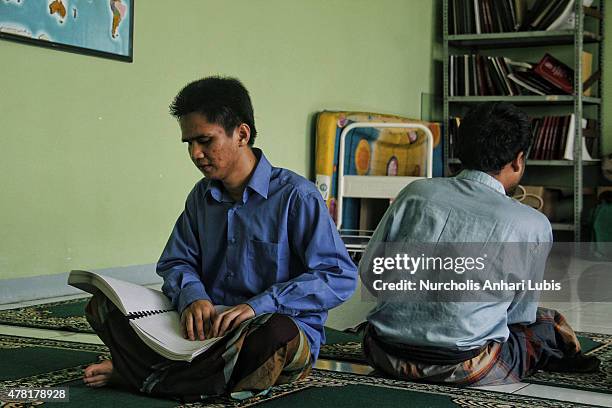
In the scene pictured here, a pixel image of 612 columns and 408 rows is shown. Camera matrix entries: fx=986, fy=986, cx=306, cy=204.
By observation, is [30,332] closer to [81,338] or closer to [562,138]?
[81,338]

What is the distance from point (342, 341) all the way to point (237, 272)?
84 centimetres

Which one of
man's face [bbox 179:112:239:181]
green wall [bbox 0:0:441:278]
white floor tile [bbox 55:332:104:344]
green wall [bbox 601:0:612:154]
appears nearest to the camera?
man's face [bbox 179:112:239:181]

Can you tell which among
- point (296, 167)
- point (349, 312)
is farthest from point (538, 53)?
point (349, 312)

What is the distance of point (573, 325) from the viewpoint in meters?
3.51

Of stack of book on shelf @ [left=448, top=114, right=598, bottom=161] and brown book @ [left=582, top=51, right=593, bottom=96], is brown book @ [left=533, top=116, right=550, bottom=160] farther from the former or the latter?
brown book @ [left=582, top=51, right=593, bottom=96]

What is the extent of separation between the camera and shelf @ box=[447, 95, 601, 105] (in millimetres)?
6332

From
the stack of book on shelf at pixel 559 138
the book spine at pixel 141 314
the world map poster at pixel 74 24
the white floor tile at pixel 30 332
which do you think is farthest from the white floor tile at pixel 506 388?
the stack of book on shelf at pixel 559 138

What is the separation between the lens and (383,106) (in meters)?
6.45

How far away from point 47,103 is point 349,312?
1493 millimetres

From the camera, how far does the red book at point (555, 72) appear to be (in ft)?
Answer: 21.0

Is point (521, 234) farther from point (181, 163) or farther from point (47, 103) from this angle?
point (181, 163)

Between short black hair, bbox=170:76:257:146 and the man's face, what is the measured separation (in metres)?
0.01

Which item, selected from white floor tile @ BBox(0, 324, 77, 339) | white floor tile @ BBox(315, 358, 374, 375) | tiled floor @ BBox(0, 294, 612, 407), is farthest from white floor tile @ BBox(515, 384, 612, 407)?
white floor tile @ BBox(0, 324, 77, 339)

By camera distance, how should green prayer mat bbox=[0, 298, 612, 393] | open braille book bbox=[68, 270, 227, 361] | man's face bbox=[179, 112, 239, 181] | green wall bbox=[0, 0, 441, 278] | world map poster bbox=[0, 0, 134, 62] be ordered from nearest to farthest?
open braille book bbox=[68, 270, 227, 361] → man's face bbox=[179, 112, 239, 181] → green prayer mat bbox=[0, 298, 612, 393] → world map poster bbox=[0, 0, 134, 62] → green wall bbox=[0, 0, 441, 278]
